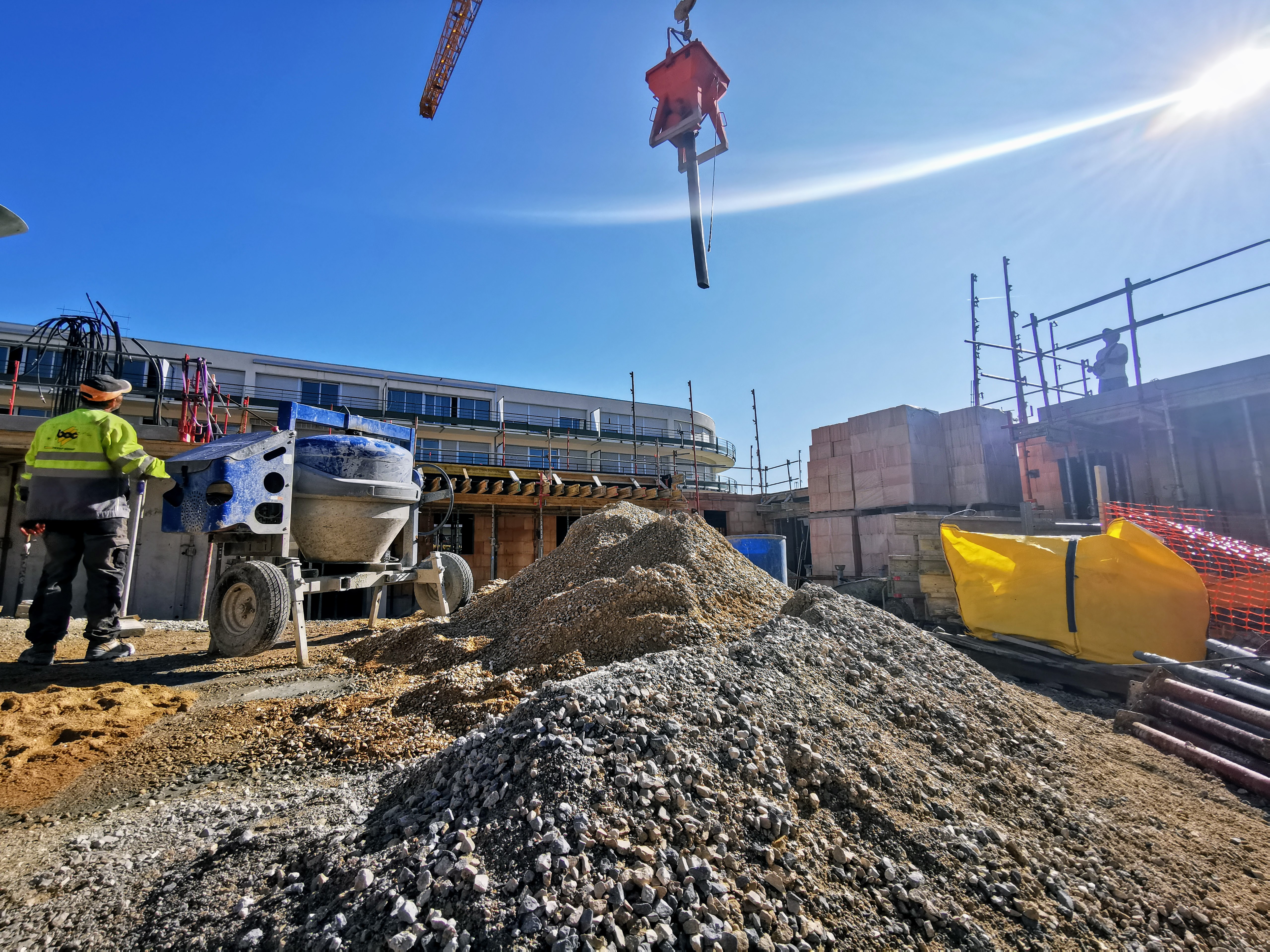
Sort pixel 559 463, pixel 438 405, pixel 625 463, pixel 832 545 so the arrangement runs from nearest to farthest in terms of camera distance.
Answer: pixel 832 545 < pixel 559 463 < pixel 438 405 < pixel 625 463

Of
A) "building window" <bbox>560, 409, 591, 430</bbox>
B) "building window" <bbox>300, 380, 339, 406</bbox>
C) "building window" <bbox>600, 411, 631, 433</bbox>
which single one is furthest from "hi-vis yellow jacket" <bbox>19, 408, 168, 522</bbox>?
"building window" <bbox>600, 411, 631, 433</bbox>

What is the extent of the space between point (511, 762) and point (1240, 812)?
14.3 ft

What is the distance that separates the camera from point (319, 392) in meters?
32.0

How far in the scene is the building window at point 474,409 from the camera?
34500 mm

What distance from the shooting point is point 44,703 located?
151 inches

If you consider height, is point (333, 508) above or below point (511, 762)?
above

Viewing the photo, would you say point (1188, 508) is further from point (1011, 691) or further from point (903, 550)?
point (1011, 691)

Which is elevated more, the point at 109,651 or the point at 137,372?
the point at 137,372

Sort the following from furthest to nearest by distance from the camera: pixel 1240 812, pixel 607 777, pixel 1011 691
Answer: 1. pixel 1011 691
2. pixel 1240 812
3. pixel 607 777

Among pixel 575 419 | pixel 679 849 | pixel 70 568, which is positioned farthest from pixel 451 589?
pixel 575 419

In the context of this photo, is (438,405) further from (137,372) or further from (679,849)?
(679,849)

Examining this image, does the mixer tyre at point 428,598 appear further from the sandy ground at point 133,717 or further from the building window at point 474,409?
the building window at point 474,409

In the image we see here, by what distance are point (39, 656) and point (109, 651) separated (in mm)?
454

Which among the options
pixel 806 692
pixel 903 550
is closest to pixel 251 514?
pixel 806 692
